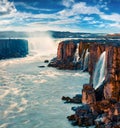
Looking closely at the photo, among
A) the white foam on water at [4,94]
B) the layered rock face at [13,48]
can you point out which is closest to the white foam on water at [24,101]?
the white foam on water at [4,94]

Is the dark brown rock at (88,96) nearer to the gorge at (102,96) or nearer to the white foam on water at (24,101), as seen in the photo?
the gorge at (102,96)

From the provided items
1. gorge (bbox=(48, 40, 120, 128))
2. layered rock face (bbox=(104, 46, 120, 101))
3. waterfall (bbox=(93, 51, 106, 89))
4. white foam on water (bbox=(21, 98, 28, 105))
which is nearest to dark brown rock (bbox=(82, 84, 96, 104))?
gorge (bbox=(48, 40, 120, 128))

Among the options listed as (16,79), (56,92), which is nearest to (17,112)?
(56,92)

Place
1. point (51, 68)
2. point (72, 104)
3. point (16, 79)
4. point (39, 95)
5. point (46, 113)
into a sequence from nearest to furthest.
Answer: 1. point (46, 113)
2. point (72, 104)
3. point (39, 95)
4. point (16, 79)
5. point (51, 68)

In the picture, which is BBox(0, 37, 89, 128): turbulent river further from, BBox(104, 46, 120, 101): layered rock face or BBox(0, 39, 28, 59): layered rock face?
BBox(0, 39, 28, 59): layered rock face

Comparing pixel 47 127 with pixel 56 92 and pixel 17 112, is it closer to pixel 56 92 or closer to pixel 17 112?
pixel 17 112

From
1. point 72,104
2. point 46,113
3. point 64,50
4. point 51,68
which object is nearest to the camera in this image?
point 46,113
